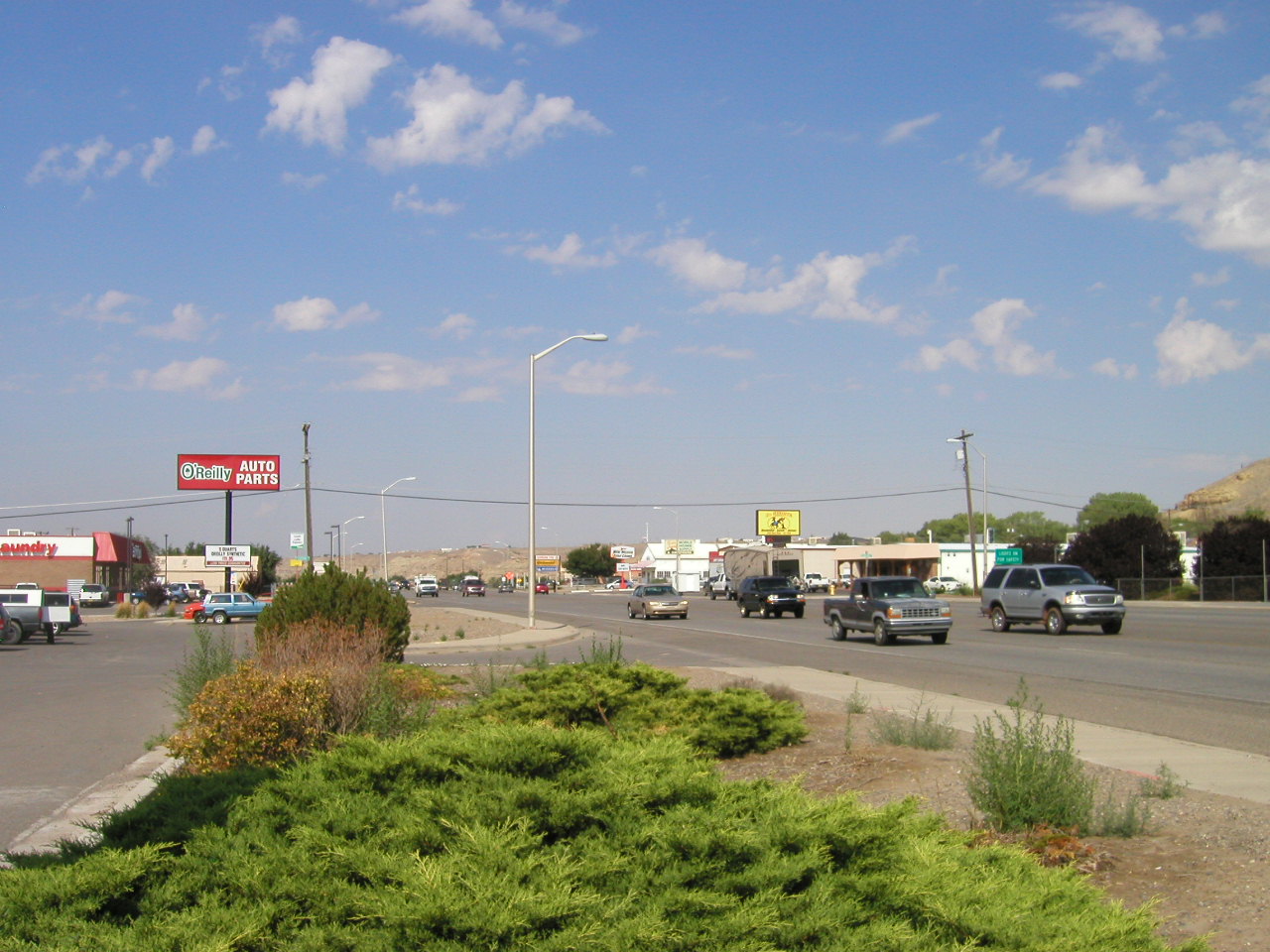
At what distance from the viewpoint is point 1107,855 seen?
21.5ft

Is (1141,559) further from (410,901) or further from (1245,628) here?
(410,901)

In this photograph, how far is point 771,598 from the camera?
164 ft

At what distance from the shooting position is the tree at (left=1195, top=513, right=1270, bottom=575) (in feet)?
199

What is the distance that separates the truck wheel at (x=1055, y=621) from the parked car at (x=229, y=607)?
3519 centimetres

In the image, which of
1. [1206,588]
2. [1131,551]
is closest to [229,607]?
[1206,588]

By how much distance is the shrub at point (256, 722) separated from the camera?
29.6 ft

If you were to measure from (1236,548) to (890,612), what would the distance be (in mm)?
38666

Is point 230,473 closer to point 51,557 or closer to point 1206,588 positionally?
point 51,557

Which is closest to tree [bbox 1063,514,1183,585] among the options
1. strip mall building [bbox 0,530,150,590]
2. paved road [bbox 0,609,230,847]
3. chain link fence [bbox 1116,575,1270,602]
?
chain link fence [bbox 1116,575,1270,602]

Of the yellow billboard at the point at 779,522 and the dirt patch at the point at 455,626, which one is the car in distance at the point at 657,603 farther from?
the yellow billboard at the point at 779,522

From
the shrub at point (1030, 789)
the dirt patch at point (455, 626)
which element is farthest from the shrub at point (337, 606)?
the dirt patch at point (455, 626)

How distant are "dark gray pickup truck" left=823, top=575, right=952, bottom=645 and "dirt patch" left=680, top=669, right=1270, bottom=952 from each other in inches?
801

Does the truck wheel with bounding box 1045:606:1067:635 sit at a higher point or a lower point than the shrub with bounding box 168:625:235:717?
lower

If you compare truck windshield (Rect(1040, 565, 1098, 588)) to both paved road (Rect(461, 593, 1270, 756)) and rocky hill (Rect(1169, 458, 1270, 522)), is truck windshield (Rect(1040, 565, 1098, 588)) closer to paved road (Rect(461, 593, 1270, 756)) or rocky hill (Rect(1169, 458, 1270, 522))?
paved road (Rect(461, 593, 1270, 756))
